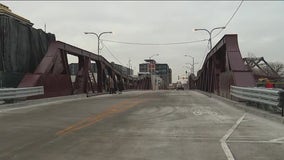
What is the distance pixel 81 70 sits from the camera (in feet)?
124

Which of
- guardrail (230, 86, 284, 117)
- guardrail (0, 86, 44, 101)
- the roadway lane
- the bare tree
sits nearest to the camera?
the roadway lane

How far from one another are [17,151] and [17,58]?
22035 millimetres

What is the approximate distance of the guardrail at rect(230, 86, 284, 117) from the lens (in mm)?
13875

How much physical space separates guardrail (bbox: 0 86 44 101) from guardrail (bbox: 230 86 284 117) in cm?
1174

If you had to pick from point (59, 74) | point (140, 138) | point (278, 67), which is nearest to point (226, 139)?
point (140, 138)

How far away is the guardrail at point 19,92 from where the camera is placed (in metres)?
20.2

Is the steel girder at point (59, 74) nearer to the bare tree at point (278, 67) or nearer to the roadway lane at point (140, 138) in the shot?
the roadway lane at point (140, 138)

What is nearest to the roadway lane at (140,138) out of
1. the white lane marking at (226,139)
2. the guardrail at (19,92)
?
the white lane marking at (226,139)

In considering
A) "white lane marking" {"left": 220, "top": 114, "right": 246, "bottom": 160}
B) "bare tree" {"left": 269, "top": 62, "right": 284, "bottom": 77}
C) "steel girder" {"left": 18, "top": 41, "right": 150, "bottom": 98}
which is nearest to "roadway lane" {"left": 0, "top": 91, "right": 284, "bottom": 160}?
"white lane marking" {"left": 220, "top": 114, "right": 246, "bottom": 160}

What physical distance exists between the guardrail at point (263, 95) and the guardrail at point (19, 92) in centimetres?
1174

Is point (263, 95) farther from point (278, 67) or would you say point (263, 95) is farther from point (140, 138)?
point (278, 67)

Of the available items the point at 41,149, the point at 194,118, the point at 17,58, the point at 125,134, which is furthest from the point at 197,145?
the point at 17,58

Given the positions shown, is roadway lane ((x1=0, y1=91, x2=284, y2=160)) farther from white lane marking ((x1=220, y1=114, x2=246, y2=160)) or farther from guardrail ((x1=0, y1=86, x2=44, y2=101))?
guardrail ((x1=0, y1=86, x2=44, y2=101))

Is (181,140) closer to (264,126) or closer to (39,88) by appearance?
(264,126)
